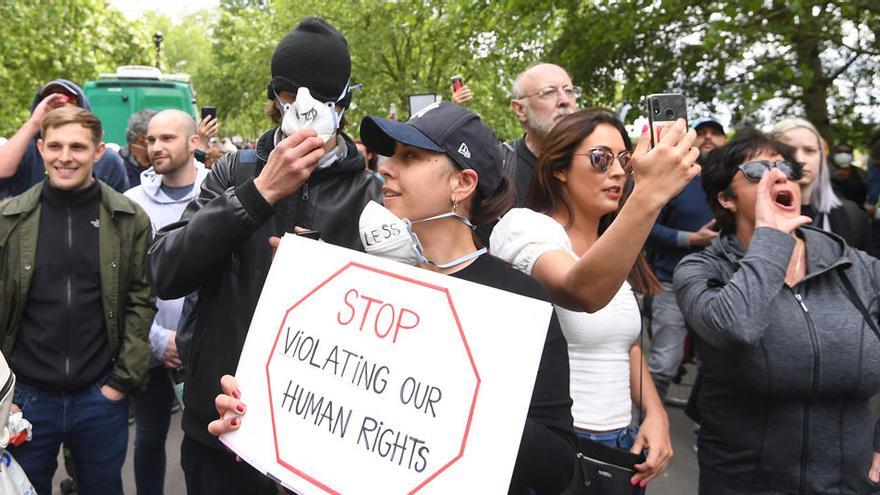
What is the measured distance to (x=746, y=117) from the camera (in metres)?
10.1

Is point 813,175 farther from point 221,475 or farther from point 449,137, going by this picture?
point 221,475

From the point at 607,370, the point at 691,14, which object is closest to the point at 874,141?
the point at 691,14

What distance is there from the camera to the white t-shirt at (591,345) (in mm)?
2291

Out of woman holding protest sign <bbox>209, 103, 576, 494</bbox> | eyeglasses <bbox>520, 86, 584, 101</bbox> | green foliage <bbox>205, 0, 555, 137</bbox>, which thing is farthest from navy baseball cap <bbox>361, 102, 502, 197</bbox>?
green foliage <bbox>205, 0, 555, 137</bbox>

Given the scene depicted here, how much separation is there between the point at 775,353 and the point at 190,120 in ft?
11.9

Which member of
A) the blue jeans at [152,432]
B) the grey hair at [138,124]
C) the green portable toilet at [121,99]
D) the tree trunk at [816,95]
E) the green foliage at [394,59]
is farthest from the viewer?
the green foliage at [394,59]

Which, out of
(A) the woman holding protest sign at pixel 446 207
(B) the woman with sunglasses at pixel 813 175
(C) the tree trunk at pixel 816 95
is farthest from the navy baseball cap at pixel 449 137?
(C) the tree trunk at pixel 816 95

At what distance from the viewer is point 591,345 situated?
2328 mm

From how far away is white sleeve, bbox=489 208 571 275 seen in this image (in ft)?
7.14

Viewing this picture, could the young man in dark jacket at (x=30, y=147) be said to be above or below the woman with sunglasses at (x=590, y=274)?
above

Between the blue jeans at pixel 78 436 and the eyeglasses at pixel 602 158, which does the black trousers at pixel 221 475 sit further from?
the eyeglasses at pixel 602 158

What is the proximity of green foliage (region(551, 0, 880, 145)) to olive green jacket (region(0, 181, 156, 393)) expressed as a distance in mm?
5793

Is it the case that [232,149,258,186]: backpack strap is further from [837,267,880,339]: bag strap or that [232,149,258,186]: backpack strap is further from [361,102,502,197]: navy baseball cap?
[837,267,880,339]: bag strap

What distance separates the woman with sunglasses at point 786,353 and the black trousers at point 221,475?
4.91ft
